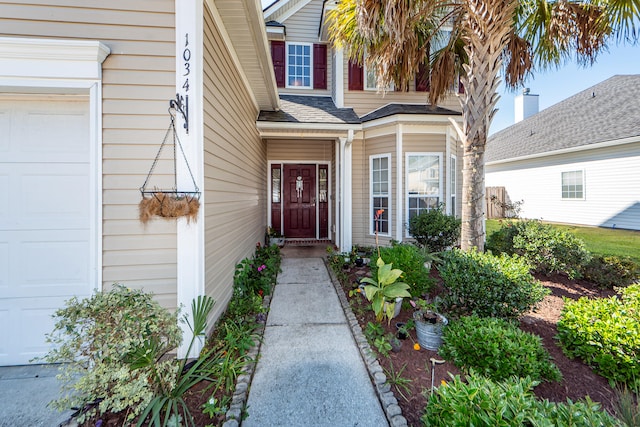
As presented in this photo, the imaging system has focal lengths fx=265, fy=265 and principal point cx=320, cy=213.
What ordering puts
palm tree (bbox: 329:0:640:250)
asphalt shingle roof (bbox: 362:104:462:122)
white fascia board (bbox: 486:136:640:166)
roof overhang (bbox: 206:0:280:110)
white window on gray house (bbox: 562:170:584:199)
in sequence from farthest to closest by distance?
white window on gray house (bbox: 562:170:584:199)
white fascia board (bbox: 486:136:640:166)
asphalt shingle roof (bbox: 362:104:462:122)
palm tree (bbox: 329:0:640:250)
roof overhang (bbox: 206:0:280:110)

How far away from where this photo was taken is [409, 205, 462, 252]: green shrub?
5359mm

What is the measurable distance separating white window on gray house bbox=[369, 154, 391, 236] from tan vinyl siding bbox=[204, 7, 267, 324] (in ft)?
10.5

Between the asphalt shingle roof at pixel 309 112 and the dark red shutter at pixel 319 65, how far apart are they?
0.50 metres

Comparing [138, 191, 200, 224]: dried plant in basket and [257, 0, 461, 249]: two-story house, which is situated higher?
[257, 0, 461, 249]: two-story house

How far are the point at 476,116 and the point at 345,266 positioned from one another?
10.9ft

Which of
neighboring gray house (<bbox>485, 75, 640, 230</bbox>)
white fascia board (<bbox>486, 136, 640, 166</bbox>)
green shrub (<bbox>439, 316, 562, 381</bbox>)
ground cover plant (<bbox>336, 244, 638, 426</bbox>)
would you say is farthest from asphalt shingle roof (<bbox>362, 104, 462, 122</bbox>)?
neighboring gray house (<bbox>485, 75, 640, 230</bbox>)

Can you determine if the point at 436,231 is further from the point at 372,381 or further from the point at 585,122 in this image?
the point at 585,122

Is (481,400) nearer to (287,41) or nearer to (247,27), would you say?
(247,27)

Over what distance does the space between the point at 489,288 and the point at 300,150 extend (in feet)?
19.9

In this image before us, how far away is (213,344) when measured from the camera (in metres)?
2.69

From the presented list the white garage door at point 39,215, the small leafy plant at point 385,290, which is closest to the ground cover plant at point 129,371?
the white garage door at point 39,215

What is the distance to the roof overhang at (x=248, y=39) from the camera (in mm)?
2943

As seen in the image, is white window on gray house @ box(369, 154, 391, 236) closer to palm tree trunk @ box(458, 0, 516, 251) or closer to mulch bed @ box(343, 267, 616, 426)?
palm tree trunk @ box(458, 0, 516, 251)

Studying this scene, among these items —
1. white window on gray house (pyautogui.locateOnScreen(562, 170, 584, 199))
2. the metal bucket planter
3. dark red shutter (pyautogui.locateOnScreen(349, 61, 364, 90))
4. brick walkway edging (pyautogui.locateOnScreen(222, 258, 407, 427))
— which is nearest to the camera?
brick walkway edging (pyautogui.locateOnScreen(222, 258, 407, 427))
